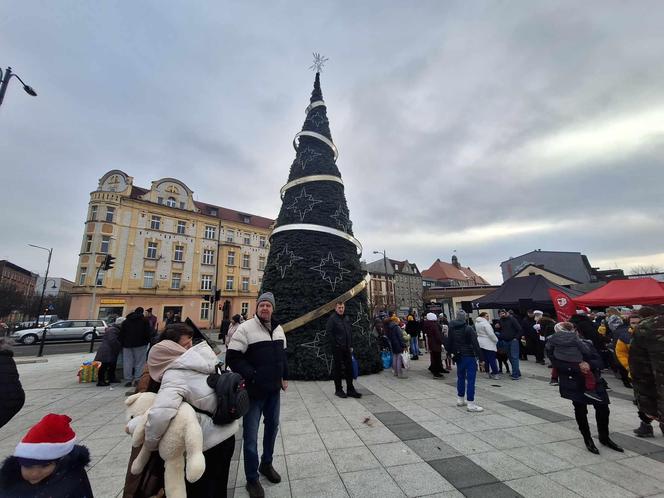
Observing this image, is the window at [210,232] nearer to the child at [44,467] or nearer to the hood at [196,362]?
the hood at [196,362]

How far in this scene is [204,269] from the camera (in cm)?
3378

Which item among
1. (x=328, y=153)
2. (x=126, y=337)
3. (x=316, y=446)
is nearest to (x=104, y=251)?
(x=126, y=337)

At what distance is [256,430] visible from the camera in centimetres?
290

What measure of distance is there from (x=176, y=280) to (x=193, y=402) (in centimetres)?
3411

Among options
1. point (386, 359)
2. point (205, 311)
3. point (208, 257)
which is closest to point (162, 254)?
point (208, 257)

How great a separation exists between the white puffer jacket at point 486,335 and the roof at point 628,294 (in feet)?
16.0

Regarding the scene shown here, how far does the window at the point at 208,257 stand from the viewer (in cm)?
3422

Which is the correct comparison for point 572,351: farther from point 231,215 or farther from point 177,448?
point 231,215

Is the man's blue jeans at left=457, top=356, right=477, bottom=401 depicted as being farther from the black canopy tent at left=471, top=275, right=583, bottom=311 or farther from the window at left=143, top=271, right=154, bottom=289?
the window at left=143, top=271, right=154, bottom=289

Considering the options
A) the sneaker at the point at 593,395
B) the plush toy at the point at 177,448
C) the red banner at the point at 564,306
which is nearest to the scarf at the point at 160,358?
the plush toy at the point at 177,448

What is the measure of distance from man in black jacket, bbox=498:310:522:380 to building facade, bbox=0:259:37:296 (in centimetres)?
7590

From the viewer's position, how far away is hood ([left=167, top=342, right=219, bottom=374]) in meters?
2.00

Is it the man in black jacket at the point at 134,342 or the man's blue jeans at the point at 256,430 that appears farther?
the man in black jacket at the point at 134,342

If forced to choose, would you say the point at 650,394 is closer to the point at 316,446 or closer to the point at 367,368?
the point at 316,446
